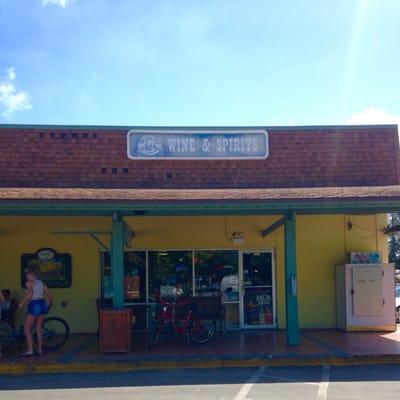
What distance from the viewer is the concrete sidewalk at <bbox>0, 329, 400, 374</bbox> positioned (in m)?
10.6

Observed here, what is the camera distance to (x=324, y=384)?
9.24 meters

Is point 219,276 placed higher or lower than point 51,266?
lower

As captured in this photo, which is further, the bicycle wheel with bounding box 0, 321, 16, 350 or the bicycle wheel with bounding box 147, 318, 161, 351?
the bicycle wheel with bounding box 0, 321, 16, 350

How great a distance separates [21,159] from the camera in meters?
14.6

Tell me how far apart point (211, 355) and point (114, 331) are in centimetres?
189

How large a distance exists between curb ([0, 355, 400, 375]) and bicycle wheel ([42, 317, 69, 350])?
1.62 m

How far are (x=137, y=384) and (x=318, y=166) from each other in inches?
308

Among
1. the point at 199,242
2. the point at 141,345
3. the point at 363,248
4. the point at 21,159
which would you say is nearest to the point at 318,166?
the point at 363,248

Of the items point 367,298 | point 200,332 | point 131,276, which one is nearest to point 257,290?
point 367,298

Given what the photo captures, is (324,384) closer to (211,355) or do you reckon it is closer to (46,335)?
(211,355)

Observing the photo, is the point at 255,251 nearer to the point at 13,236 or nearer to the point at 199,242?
the point at 199,242

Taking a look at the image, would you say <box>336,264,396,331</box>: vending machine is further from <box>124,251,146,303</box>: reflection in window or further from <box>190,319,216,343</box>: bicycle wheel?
<box>124,251,146,303</box>: reflection in window

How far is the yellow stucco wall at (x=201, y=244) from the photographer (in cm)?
1478

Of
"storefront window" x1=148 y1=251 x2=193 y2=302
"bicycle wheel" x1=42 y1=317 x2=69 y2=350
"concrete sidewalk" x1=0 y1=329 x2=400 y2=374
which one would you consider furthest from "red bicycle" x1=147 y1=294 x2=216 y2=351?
"storefront window" x1=148 y1=251 x2=193 y2=302
